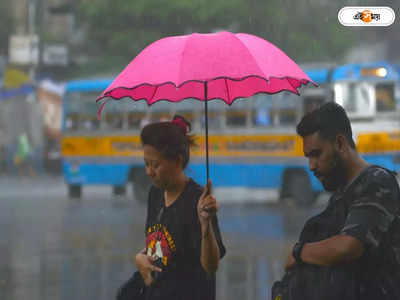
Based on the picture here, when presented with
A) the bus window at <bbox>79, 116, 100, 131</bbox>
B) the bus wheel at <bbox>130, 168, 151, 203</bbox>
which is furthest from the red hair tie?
the bus window at <bbox>79, 116, 100, 131</bbox>

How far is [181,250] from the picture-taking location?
129 inches

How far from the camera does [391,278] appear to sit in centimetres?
268

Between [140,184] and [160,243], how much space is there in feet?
48.5

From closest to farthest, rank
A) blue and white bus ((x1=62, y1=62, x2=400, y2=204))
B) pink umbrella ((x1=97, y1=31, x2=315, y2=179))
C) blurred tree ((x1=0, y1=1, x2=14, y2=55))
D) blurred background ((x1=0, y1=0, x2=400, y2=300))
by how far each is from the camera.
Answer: pink umbrella ((x1=97, y1=31, x2=315, y2=179)), blurred background ((x1=0, y1=0, x2=400, y2=300)), blue and white bus ((x1=62, y1=62, x2=400, y2=204)), blurred tree ((x1=0, y1=1, x2=14, y2=55))

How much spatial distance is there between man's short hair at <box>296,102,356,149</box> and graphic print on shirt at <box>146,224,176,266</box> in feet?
2.43

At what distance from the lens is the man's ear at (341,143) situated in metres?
2.77

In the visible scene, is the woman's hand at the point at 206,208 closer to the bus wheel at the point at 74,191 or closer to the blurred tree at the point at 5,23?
the bus wheel at the point at 74,191

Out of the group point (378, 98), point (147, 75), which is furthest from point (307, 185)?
point (147, 75)

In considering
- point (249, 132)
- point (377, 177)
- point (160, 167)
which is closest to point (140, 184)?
point (249, 132)

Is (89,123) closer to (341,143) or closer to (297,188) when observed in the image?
(297,188)

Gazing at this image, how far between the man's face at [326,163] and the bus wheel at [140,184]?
49.5 feet

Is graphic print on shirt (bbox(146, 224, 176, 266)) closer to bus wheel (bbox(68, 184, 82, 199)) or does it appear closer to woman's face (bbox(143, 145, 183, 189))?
woman's face (bbox(143, 145, 183, 189))

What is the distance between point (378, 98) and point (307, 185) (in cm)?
209

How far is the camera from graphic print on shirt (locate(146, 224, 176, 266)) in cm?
328
